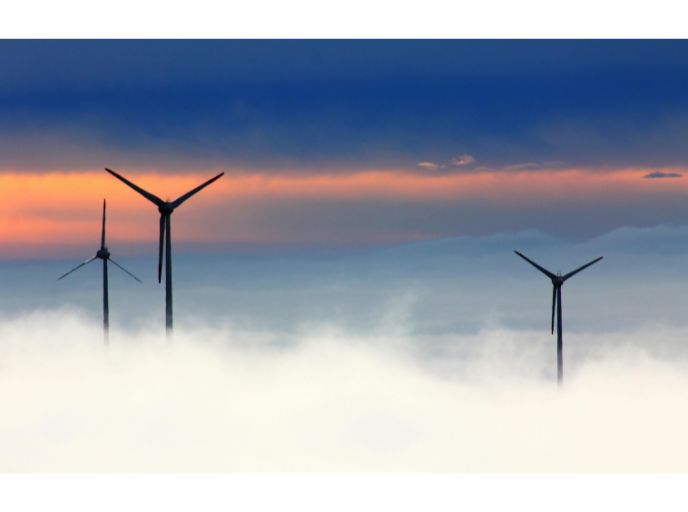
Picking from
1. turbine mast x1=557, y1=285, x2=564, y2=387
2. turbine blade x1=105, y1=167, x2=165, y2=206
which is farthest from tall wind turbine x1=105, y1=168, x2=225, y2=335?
turbine mast x1=557, y1=285, x2=564, y2=387

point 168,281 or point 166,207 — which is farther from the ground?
point 166,207

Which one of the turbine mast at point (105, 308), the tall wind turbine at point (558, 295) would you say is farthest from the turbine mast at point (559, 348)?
the turbine mast at point (105, 308)

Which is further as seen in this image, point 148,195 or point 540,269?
point 540,269

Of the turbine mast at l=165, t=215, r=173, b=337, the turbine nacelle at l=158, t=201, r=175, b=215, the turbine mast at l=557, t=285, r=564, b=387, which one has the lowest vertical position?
the turbine mast at l=557, t=285, r=564, b=387

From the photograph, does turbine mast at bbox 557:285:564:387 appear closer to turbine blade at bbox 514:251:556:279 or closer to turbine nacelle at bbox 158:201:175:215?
turbine blade at bbox 514:251:556:279

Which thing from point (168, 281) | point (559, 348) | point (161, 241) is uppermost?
point (161, 241)

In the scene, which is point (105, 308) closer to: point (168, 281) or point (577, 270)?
point (168, 281)

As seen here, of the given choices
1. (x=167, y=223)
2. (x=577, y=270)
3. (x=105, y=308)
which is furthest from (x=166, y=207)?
(x=577, y=270)

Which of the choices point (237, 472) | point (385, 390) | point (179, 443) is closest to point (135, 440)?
point (179, 443)
